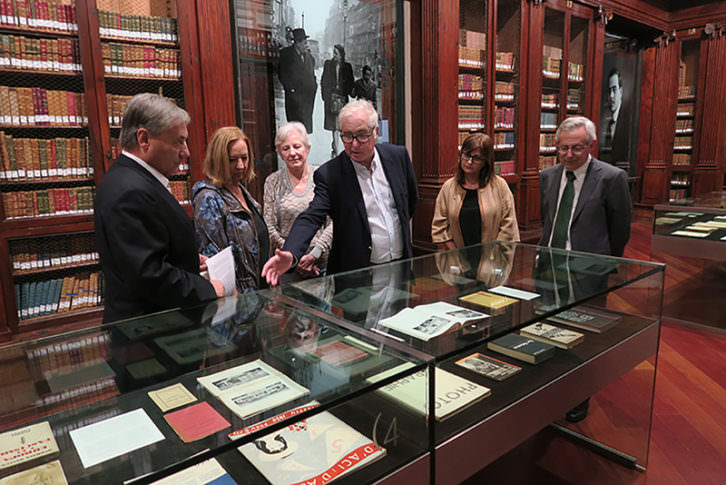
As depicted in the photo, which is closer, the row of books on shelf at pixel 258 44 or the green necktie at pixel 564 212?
the green necktie at pixel 564 212

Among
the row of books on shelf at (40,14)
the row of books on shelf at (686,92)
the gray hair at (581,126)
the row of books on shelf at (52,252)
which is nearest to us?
the gray hair at (581,126)

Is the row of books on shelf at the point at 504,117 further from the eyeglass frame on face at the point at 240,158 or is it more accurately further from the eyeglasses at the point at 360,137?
the eyeglass frame on face at the point at 240,158

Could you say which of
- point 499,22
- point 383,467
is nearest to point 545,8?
point 499,22

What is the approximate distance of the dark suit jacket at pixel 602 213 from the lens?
263 cm

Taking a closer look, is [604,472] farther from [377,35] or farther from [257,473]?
[377,35]

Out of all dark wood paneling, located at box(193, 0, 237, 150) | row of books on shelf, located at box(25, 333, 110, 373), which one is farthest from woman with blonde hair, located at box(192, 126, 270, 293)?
dark wood paneling, located at box(193, 0, 237, 150)

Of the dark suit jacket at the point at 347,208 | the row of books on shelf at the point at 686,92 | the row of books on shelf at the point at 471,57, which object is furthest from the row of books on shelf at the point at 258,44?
the row of books on shelf at the point at 686,92

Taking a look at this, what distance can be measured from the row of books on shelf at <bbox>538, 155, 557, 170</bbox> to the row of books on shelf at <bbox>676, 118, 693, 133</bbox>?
3993mm

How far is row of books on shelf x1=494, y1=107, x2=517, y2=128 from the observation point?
608 cm

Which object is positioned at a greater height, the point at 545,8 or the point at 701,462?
the point at 545,8

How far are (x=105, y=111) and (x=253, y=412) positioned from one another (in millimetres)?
3222

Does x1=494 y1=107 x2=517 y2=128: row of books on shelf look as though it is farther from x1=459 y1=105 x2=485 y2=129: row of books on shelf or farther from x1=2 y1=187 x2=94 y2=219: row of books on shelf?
x1=2 y1=187 x2=94 y2=219: row of books on shelf

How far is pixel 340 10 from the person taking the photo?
457 cm

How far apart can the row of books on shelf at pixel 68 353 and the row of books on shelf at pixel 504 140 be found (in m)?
5.56
